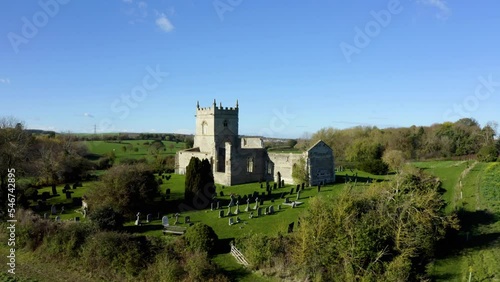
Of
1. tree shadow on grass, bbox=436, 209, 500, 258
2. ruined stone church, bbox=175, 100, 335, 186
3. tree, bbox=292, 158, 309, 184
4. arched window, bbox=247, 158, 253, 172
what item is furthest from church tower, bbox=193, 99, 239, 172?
tree shadow on grass, bbox=436, 209, 500, 258

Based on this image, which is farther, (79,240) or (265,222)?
(265,222)

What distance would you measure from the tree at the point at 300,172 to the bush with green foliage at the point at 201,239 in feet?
59.0

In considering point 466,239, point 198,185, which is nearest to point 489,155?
point 466,239

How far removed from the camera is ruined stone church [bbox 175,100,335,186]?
36531 millimetres

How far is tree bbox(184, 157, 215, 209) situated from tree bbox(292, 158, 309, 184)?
999cm

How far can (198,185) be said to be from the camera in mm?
27281

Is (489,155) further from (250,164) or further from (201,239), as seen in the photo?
(201,239)

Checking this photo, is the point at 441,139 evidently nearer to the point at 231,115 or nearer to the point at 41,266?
the point at 231,115

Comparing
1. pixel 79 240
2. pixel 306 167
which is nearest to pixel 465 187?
pixel 306 167

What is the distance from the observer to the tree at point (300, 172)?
115 feet

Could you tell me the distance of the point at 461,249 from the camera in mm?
18672

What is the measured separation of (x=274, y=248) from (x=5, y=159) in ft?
79.7

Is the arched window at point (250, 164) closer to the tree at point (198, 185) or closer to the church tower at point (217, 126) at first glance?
the church tower at point (217, 126)

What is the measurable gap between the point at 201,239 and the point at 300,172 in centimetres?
1882
